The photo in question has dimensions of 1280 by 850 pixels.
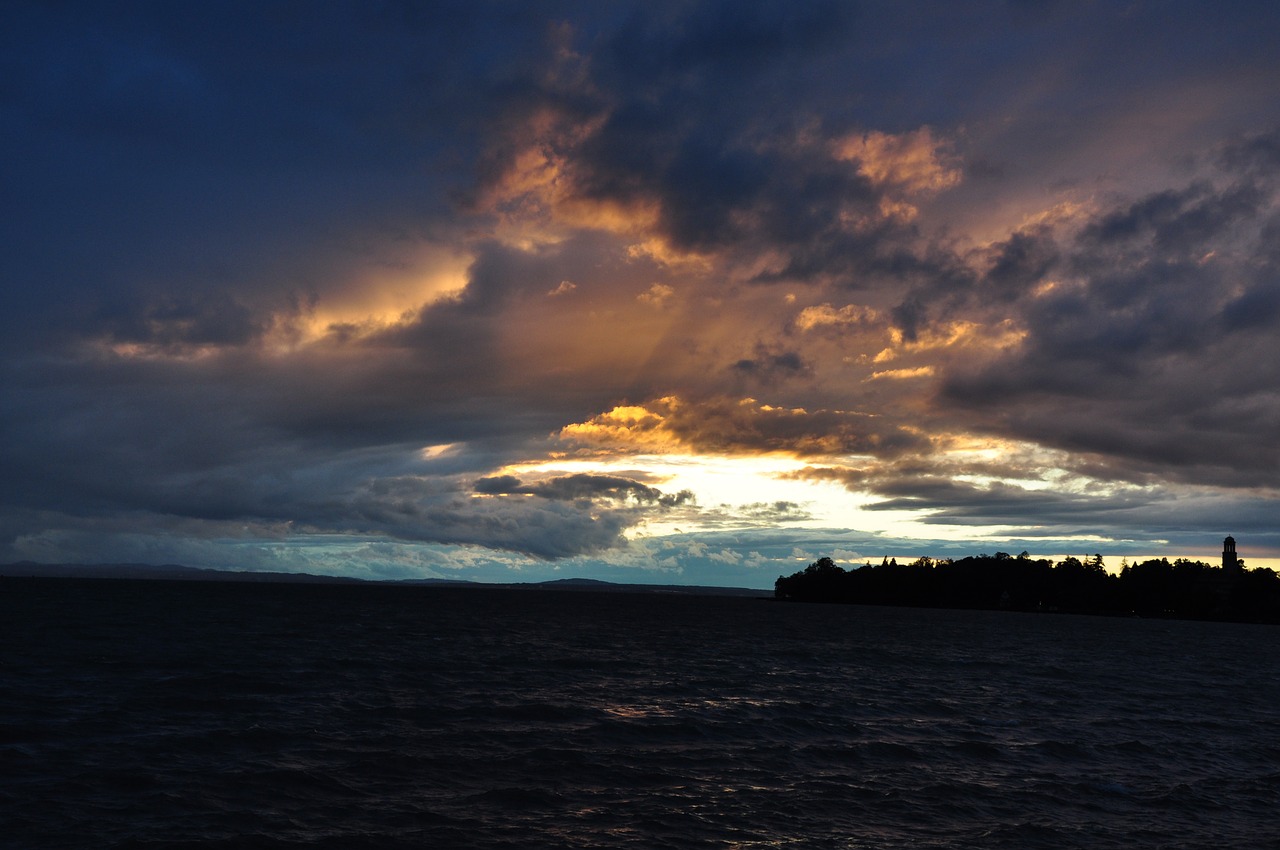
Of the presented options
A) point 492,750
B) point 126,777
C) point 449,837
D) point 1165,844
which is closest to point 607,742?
point 492,750

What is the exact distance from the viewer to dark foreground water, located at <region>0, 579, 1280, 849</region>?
27656 millimetres

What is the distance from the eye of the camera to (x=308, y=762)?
34344mm

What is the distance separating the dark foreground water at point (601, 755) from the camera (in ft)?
90.7

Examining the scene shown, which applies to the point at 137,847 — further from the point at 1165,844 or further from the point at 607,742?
the point at 1165,844

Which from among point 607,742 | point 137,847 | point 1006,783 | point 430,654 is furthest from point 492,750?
point 430,654

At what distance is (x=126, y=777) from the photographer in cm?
3125

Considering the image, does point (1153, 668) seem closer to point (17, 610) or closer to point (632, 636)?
point (632, 636)

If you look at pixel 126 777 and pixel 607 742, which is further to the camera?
pixel 607 742

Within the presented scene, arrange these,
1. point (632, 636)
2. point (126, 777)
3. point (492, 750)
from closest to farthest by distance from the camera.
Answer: point (126, 777) < point (492, 750) < point (632, 636)

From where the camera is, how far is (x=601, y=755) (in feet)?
124

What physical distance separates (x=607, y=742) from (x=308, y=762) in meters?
12.8

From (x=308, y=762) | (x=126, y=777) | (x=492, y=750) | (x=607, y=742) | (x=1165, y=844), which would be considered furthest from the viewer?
(x=607, y=742)

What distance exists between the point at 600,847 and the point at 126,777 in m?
17.3

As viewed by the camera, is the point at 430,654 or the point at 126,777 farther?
the point at 430,654
